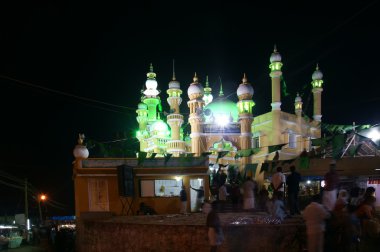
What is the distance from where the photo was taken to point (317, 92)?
44.9 metres

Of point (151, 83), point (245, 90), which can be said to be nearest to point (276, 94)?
point (245, 90)

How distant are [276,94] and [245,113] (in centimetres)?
509

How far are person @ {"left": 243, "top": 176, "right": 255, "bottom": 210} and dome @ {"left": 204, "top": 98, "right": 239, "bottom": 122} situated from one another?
23.5 meters

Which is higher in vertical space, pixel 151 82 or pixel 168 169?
pixel 151 82

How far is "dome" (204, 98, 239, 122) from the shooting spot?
129 ft

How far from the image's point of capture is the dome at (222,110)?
129 feet

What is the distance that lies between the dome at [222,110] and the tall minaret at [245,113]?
2456 mm

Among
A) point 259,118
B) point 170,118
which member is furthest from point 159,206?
point 259,118

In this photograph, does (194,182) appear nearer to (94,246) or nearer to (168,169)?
(168,169)

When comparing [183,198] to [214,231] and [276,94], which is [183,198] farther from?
[276,94]

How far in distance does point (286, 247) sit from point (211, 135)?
90.9 feet

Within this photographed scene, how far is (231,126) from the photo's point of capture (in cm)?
3875

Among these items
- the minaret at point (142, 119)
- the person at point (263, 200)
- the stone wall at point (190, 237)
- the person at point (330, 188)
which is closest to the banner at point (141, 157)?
the stone wall at point (190, 237)

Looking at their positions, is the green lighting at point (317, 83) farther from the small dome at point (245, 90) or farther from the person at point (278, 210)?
the person at point (278, 210)
